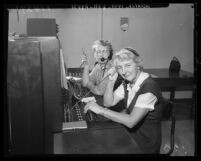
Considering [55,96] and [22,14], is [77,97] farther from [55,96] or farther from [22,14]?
[22,14]

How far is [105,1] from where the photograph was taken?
912mm

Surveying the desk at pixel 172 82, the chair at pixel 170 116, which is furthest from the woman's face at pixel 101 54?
the chair at pixel 170 116

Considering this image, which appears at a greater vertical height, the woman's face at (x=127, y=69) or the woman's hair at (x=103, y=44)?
the woman's hair at (x=103, y=44)

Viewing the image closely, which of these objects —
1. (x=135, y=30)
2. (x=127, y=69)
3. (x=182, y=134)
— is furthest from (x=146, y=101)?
(x=135, y=30)

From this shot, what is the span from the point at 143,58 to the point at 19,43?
597 millimetres

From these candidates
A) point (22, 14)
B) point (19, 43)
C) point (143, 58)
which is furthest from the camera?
point (143, 58)

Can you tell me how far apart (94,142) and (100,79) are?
17.7 inches

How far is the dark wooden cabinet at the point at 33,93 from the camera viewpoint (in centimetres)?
76

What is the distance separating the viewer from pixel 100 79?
3.83 ft

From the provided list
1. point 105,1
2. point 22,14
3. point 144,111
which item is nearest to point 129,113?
point 144,111

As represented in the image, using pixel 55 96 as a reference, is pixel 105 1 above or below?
above

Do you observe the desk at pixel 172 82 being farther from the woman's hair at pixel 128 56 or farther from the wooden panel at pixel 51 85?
the wooden panel at pixel 51 85

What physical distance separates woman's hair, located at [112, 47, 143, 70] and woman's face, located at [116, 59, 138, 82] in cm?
1

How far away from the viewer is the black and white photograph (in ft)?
2.56
